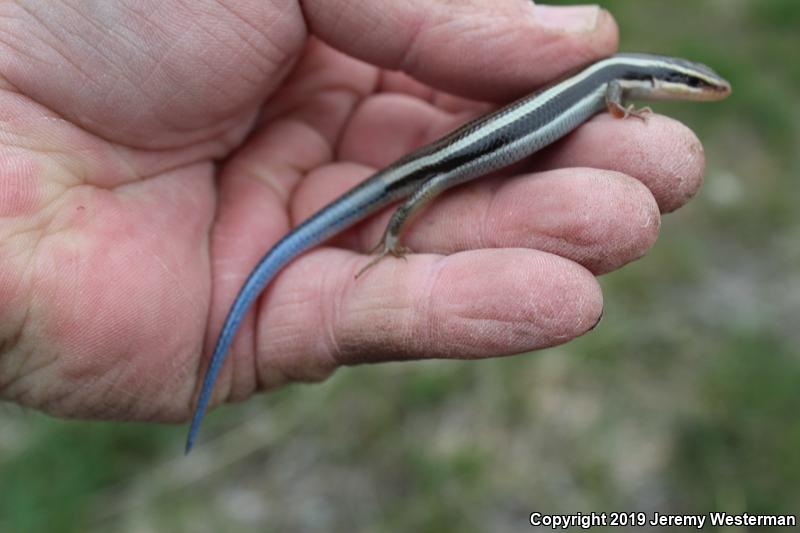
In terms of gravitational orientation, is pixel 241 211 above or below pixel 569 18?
below

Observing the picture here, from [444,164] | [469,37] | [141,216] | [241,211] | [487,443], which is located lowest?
[487,443]

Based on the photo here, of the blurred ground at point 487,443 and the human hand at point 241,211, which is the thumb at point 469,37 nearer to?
the human hand at point 241,211

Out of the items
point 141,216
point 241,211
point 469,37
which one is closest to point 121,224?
point 141,216

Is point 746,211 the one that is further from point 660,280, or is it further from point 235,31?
point 235,31

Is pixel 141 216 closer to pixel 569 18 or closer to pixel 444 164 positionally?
pixel 444 164

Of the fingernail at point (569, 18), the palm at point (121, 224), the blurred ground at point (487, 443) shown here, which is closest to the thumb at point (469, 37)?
the fingernail at point (569, 18)

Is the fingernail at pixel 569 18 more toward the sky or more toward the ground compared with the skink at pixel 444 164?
more toward the sky

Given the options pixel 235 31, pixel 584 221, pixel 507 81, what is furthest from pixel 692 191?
pixel 235 31
